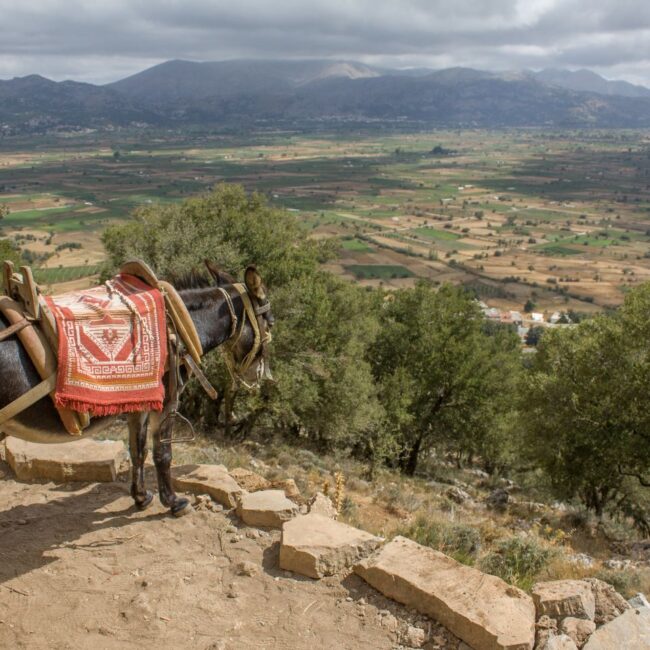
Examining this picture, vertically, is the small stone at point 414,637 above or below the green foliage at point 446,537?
above

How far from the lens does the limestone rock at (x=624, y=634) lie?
16.7 feet

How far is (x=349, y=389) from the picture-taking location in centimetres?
1980

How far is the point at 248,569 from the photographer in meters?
6.29

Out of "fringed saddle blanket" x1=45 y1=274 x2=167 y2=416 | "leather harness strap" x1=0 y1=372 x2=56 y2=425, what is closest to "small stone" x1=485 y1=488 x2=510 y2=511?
"fringed saddle blanket" x1=45 y1=274 x2=167 y2=416

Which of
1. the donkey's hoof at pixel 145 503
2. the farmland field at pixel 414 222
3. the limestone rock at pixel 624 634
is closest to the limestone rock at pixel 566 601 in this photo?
the limestone rock at pixel 624 634

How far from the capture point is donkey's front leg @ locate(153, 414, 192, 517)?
7387 mm

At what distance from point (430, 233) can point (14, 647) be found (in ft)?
400

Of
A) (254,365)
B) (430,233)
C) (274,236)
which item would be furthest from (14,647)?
(430,233)

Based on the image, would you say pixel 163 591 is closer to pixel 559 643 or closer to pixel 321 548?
pixel 321 548

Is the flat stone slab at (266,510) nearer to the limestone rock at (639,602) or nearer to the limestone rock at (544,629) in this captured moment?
the limestone rock at (544,629)

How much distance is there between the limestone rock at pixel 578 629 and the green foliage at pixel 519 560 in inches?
49.9

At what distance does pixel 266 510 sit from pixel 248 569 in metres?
0.94

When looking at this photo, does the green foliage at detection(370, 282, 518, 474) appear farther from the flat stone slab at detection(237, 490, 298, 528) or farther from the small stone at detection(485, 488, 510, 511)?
the flat stone slab at detection(237, 490, 298, 528)

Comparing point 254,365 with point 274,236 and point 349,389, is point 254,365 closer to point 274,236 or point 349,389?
point 349,389
